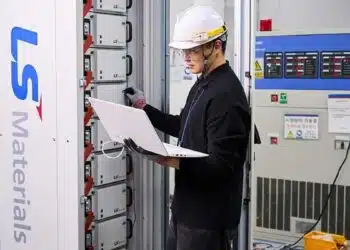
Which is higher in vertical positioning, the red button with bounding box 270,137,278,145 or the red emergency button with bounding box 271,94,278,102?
the red emergency button with bounding box 271,94,278,102

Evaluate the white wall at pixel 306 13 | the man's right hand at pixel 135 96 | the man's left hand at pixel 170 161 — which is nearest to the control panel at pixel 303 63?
the white wall at pixel 306 13

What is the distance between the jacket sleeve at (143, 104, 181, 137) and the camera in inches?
107

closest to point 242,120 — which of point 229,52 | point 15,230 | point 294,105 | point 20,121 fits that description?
point 229,52

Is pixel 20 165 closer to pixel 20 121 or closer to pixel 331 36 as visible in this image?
pixel 20 121

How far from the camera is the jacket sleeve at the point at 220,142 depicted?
6.89ft

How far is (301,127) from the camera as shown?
14.1 feet

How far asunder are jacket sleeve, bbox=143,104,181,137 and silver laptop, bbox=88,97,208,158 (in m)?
→ 0.55

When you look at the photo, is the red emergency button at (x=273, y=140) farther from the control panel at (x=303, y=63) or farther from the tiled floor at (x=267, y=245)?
the tiled floor at (x=267, y=245)

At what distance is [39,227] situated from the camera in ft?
8.72

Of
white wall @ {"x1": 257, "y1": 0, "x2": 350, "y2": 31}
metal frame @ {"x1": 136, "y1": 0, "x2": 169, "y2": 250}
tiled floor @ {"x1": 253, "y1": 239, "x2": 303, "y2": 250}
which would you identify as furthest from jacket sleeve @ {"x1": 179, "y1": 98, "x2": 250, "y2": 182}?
white wall @ {"x1": 257, "y1": 0, "x2": 350, "y2": 31}

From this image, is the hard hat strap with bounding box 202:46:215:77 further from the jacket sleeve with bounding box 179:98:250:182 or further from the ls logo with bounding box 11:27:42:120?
the ls logo with bounding box 11:27:42:120

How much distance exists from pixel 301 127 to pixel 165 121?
193 centimetres

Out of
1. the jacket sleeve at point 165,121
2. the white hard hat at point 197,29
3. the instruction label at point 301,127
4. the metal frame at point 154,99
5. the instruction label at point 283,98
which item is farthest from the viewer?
the instruction label at point 283,98

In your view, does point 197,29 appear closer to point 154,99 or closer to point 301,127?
point 154,99
